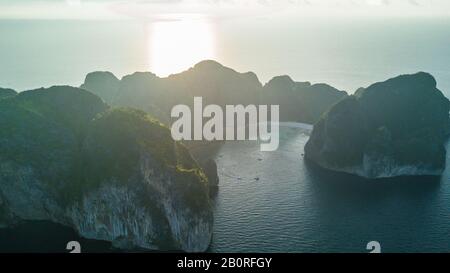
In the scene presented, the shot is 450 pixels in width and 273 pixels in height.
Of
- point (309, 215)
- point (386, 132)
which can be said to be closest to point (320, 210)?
point (309, 215)

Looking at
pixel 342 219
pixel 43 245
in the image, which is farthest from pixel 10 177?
pixel 342 219

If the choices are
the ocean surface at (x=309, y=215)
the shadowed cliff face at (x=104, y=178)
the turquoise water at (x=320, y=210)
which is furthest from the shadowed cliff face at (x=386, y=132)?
the shadowed cliff face at (x=104, y=178)

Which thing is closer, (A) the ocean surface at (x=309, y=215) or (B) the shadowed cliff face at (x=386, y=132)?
(A) the ocean surface at (x=309, y=215)

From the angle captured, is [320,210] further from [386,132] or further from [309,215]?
[386,132]

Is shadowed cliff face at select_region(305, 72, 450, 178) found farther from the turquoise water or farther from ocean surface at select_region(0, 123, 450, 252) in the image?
ocean surface at select_region(0, 123, 450, 252)

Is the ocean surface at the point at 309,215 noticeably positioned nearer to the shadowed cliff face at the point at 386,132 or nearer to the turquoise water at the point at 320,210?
the turquoise water at the point at 320,210
